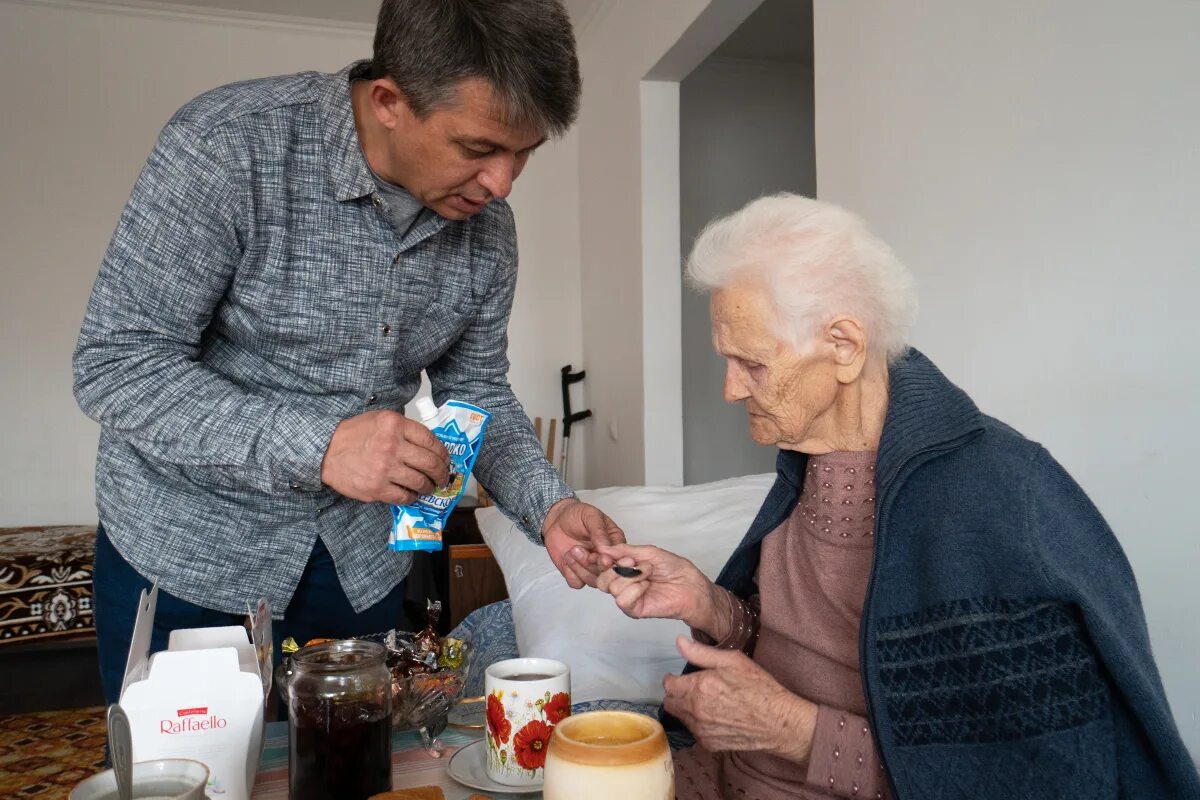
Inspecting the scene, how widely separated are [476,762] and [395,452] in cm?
34

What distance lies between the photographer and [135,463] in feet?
4.09

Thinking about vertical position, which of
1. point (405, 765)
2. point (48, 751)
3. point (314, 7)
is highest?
point (314, 7)

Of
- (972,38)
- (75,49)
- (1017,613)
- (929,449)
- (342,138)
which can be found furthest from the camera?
(75,49)

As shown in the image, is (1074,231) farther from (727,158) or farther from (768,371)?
(727,158)

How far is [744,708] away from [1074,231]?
102 cm

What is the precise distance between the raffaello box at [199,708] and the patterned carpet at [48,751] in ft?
6.71

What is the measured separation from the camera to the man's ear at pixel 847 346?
3.50 ft

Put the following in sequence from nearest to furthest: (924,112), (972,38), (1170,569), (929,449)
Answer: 1. (929,449)
2. (1170,569)
3. (972,38)
4. (924,112)

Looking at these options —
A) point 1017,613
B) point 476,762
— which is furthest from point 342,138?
point 1017,613

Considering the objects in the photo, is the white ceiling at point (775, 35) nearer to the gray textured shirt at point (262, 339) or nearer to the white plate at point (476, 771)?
the gray textured shirt at point (262, 339)

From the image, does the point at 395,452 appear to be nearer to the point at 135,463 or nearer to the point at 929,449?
the point at 135,463

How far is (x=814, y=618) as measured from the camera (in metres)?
1.14

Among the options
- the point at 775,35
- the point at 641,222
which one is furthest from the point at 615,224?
the point at 775,35

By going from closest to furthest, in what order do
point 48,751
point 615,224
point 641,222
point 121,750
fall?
A: point 121,750 < point 48,751 < point 641,222 < point 615,224
